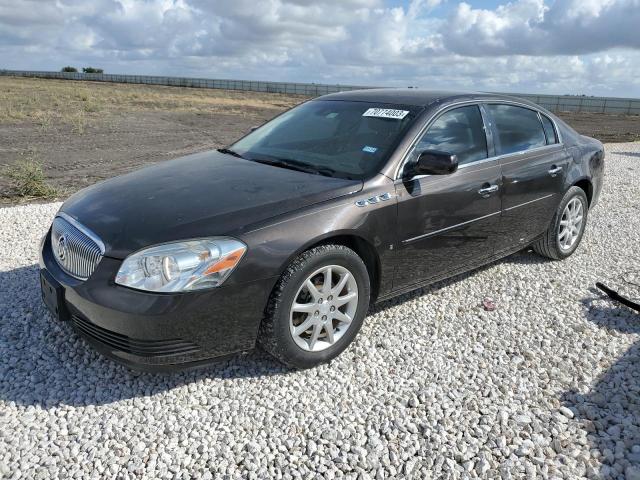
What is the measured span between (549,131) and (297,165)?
275 cm

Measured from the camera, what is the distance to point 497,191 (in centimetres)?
428

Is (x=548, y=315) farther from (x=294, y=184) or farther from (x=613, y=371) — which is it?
(x=294, y=184)

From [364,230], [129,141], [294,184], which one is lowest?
[129,141]

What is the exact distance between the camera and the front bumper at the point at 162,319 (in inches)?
108

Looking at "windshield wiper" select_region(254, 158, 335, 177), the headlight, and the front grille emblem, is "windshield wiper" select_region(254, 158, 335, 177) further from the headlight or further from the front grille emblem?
the front grille emblem

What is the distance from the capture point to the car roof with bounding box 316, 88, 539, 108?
413 cm

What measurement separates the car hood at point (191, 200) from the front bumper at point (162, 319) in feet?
0.82

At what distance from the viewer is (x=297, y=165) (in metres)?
3.80

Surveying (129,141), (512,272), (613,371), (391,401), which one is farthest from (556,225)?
(129,141)

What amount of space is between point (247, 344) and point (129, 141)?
47.8 feet

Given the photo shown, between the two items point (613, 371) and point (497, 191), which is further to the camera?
point (497, 191)

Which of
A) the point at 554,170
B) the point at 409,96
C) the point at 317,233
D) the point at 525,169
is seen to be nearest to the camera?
the point at 317,233

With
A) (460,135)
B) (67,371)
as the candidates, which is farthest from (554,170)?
(67,371)

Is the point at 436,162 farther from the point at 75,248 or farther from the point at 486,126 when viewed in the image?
the point at 75,248
